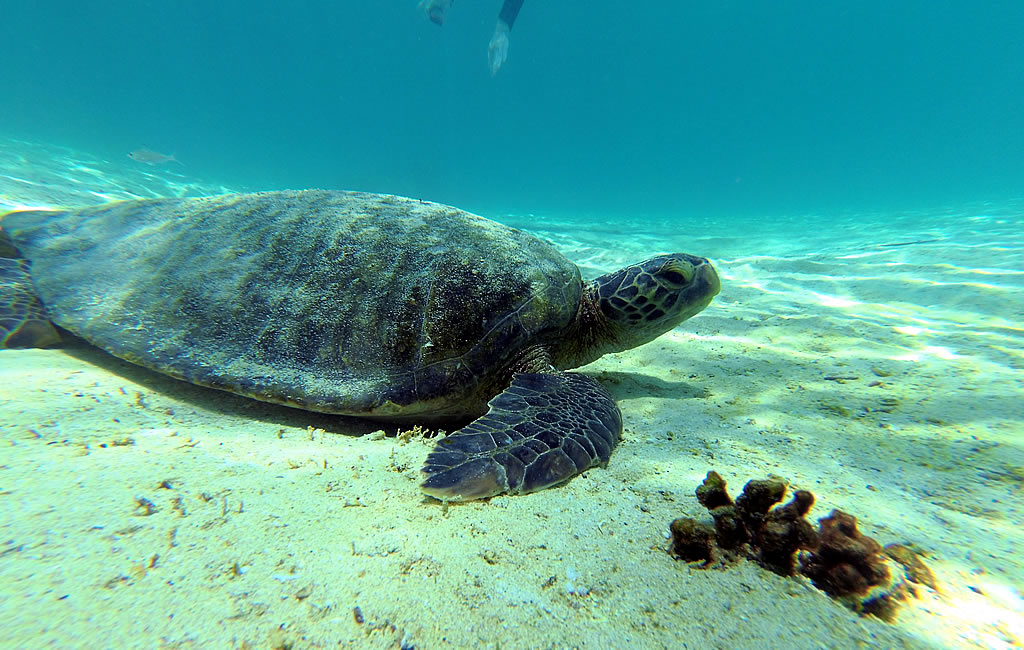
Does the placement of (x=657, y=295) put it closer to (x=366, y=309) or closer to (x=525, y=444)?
(x=525, y=444)

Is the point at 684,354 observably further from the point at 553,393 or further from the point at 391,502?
the point at 391,502

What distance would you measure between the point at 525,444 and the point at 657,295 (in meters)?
1.76

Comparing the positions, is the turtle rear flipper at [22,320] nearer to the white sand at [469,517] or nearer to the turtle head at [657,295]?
the white sand at [469,517]

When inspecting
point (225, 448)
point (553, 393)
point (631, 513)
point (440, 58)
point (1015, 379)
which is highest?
point (440, 58)

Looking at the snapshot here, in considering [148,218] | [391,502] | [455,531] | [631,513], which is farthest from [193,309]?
[631,513]

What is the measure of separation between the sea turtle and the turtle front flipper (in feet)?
0.04

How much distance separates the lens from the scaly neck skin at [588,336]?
299cm

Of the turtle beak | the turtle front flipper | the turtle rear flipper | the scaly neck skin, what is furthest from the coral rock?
the turtle rear flipper

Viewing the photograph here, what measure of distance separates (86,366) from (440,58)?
112m

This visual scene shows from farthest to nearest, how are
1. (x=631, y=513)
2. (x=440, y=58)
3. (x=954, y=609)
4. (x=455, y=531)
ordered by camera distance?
(x=440, y=58)
(x=631, y=513)
(x=455, y=531)
(x=954, y=609)

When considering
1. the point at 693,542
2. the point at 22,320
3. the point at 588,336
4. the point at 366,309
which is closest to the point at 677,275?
the point at 588,336

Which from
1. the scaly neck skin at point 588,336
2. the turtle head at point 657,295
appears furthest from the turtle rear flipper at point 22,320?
the turtle head at point 657,295

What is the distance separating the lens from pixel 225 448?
5.60 ft

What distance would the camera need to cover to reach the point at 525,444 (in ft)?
5.59
